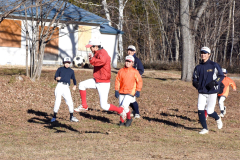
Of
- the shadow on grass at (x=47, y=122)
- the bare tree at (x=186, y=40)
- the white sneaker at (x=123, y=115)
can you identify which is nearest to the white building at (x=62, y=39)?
the bare tree at (x=186, y=40)

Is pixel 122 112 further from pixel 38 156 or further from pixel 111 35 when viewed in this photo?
pixel 111 35

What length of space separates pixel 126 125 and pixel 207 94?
2114mm

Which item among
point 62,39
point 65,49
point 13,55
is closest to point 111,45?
point 65,49

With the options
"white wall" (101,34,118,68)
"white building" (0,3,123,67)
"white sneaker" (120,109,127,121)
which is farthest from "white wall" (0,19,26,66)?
"white sneaker" (120,109,127,121)

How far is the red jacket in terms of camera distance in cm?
825

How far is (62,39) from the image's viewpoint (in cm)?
2423

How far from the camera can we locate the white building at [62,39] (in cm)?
2263

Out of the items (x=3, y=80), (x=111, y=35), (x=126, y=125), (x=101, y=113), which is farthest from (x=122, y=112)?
(x=111, y=35)

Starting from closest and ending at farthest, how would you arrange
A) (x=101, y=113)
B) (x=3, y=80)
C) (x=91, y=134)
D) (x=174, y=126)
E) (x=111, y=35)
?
1. (x=91, y=134)
2. (x=174, y=126)
3. (x=101, y=113)
4. (x=3, y=80)
5. (x=111, y=35)

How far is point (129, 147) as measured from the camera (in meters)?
6.88

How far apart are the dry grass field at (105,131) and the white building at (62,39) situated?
333 inches

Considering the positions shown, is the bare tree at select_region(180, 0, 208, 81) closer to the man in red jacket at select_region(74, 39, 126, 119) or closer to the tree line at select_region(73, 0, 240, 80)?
the tree line at select_region(73, 0, 240, 80)

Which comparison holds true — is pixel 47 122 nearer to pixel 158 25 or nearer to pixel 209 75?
pixel 209 75

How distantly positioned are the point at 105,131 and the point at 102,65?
1.52m
